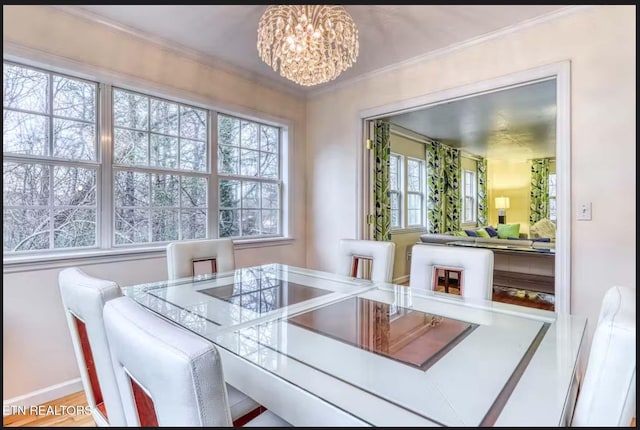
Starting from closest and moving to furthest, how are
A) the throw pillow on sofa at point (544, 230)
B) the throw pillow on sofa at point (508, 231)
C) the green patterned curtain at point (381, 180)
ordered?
the green patterned curtain at point (381, 180) < the throw pillow on sofa at point (544, 230) < the throw pillow on sofa at point (508, 231)

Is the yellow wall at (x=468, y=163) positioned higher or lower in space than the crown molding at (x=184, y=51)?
lower

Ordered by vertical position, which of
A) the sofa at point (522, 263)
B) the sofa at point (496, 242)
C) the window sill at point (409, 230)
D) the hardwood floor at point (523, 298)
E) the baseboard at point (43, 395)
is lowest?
the hardwood floor at point (523, 298)

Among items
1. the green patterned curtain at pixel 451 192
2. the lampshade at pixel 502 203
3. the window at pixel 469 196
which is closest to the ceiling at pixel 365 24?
the green patterned curtain at pixel 451 192

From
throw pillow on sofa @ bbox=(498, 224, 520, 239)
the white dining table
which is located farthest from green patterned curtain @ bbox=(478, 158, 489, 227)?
the white dining table

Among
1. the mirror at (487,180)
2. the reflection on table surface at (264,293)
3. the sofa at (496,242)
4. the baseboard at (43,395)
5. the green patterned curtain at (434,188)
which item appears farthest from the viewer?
the green patterned curtain at (434,188)

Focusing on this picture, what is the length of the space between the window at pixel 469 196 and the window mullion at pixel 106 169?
7108 mm

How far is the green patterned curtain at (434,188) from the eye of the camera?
5961 millimetres

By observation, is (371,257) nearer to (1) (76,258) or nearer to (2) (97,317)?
(2) (97,317)

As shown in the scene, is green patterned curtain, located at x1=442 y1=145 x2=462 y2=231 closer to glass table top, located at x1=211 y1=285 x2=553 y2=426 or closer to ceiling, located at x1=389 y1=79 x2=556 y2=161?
ceiling, located at x1=389 y1=79 x2=556 y2=161

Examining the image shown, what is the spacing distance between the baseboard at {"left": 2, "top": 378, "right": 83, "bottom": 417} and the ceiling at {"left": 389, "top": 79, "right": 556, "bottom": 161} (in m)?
3.47

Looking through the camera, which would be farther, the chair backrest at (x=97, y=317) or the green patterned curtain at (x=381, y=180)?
the green patterned curtain at (x=381, y=180)

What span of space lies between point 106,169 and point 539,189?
29.7 ft

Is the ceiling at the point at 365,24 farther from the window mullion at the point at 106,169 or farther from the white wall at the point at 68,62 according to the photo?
the window mullion at the point at 106,169

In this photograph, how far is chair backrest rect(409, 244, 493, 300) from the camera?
1.66 metres
